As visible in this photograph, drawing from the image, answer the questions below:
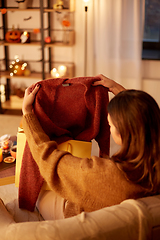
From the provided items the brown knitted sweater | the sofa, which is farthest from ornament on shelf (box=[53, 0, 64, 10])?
the sofa

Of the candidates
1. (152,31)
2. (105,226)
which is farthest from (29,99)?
(152,31)

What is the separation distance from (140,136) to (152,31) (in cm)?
319

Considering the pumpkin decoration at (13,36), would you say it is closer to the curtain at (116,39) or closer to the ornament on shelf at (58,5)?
the ornament on shelf at (58,5)

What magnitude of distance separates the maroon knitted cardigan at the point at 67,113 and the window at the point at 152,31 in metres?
2.53

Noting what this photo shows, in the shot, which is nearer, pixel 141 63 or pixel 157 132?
pixel 157 132

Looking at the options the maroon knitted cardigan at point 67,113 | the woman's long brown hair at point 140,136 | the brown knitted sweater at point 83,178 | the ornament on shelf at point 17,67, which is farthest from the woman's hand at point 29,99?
the ornament on shelf at point 17,67

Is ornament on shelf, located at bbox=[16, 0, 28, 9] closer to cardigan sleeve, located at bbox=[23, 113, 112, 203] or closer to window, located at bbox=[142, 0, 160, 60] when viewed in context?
window, located at bbox=[142, 0, 160, 60]

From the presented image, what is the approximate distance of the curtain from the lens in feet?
11.3

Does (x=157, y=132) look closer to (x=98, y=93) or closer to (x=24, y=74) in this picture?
(x=98, y=93)

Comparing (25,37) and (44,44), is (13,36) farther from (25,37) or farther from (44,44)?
(44,44)

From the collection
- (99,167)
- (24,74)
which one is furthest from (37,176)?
(24,74)

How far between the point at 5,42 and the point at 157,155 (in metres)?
3.07

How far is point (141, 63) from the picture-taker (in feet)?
12.0

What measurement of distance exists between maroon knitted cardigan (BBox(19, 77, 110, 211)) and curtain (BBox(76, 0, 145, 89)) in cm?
232
